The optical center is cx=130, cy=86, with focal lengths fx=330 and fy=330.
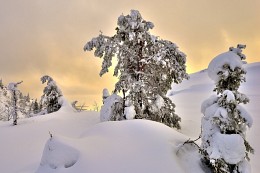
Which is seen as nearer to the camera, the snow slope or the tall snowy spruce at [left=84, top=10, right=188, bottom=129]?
the tall snowy spruce at [left=84, top=10, right=188, bottom=129]

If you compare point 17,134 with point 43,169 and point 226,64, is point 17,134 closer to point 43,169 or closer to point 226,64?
point 43,169

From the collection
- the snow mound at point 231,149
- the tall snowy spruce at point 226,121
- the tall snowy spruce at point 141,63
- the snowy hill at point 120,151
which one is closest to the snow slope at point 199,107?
the tall snowy spruce at point 141,63

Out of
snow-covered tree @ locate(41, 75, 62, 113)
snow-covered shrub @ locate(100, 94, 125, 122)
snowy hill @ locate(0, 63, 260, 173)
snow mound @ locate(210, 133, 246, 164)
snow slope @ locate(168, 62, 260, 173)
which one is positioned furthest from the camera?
snow-covered tree @ locate(41, 75, 62, 113)

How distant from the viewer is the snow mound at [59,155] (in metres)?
8.52

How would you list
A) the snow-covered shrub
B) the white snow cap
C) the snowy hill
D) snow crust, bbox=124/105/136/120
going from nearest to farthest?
the snowy hill → the white snow cap → snow crust, bbox=124/105/136/120 → the snow-covered shrub

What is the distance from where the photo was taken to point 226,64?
31.5 ft

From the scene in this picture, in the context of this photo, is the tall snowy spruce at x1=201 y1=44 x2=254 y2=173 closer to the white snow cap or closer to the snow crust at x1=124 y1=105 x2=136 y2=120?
the white snow cap

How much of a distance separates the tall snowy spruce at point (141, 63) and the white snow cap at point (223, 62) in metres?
8.14

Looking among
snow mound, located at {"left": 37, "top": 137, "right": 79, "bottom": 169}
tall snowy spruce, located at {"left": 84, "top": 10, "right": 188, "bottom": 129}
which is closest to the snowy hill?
snow mound, located at {"left": 37, "top": 137, "right": 79, "bottom": 169}

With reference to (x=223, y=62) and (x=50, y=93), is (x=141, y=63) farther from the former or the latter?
(x=50, y=93)

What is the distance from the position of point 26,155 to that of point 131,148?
1011 cm

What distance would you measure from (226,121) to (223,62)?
68.1 inches

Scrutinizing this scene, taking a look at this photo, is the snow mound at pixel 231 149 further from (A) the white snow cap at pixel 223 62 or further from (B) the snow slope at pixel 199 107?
(B) the snow slope at pixel 199 107

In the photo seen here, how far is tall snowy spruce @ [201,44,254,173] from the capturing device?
909 centimetres
